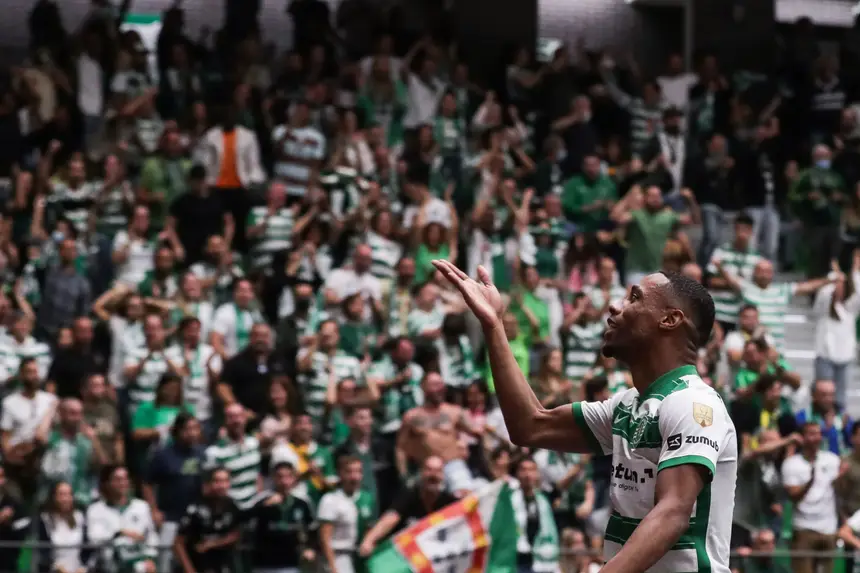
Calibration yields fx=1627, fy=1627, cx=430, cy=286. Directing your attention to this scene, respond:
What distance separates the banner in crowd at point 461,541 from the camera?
1006cm

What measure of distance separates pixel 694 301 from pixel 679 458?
534 millimetres

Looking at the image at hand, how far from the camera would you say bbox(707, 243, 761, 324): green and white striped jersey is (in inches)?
585

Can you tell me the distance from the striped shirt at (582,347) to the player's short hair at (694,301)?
928cm

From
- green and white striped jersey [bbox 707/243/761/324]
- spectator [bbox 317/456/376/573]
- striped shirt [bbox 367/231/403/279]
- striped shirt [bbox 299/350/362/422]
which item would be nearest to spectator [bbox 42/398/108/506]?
striped shirt [bbox 299/350/362/422]

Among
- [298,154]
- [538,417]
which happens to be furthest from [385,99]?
[538,417]

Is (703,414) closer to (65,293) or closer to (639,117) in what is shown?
(65,293)

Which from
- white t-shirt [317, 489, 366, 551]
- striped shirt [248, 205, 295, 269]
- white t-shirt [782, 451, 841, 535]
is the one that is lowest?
white t-shirt [782, 451, 841, 535]

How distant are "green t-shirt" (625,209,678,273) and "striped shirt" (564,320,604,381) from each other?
58.8 inches

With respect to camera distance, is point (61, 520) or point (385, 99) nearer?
point (61, 520)

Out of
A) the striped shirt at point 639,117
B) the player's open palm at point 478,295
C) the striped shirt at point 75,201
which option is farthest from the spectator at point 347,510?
the striped shirt at point 639,117

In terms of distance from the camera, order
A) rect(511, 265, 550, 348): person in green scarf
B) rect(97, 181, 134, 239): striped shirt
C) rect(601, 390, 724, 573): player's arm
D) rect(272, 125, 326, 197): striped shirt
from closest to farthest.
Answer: rect(601, 390, 724, 573): player's arm
rect(511, 265, 550, 348): person in green scarf
rect(97, 181, 134, 239): striped shirt
rect(272, 125, 326, 197): striped shirt

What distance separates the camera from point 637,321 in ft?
15.5

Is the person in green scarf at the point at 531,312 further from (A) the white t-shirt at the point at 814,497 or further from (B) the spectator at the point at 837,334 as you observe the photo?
(B) the spectator at the point at 837,334

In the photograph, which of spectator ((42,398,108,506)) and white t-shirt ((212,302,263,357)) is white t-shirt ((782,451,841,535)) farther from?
spectator ((42,398,108,506))
